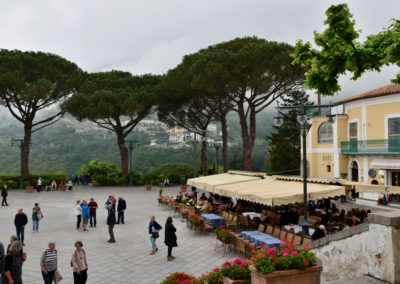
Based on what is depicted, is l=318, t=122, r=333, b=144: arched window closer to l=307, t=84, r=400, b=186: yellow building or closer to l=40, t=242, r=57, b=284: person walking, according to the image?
l=307, t=84, r=400, b=186: yellow building

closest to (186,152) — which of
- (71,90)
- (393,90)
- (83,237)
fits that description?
Answer: (71,90)

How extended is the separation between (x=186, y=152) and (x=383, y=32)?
64518mm

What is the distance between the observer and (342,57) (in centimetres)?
675

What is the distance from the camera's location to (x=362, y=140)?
2595cm

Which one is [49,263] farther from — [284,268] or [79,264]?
[284,268]

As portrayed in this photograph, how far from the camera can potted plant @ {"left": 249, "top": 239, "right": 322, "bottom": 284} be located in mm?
4805

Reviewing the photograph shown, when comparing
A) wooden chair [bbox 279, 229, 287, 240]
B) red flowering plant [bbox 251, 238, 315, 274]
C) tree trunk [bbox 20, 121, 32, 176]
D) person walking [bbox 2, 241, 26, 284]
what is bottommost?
wooden chair [bbox 279, 229, 287, 240]

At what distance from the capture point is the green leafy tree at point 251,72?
29.0m

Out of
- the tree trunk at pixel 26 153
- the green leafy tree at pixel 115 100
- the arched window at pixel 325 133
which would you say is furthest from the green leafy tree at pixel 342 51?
the tree trunk at pixel 26 153

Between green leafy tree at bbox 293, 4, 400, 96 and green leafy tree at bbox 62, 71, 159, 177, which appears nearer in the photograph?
green leafy tree at bbox 293, 4, 400, 96

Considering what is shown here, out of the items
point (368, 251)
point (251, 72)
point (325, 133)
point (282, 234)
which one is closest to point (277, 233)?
point (282, 234)

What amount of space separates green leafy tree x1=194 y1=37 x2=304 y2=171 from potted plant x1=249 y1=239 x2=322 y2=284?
25137 millimetres

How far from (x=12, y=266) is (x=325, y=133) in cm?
2829

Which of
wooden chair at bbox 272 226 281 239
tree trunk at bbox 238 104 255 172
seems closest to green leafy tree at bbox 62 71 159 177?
tree trunk at bbox 238 104 255 172
